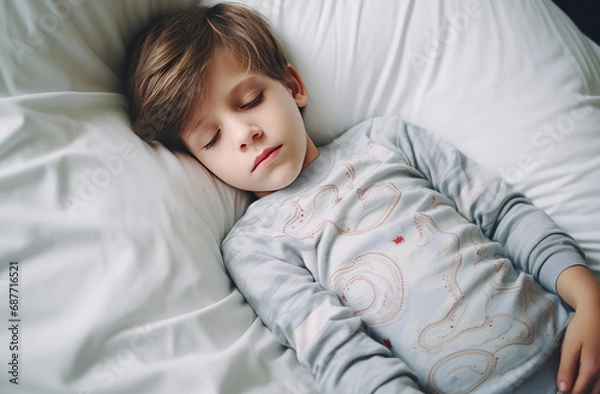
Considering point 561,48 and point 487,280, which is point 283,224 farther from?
point 561,48

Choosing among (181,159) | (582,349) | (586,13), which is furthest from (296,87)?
(586,13)

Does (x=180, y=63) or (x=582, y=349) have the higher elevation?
(x=180, y=63)

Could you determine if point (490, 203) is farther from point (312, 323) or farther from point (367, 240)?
point (312, 323)

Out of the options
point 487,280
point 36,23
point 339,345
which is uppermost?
point 36,23

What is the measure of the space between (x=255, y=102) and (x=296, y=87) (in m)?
0.15

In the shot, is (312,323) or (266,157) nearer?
(312,323)

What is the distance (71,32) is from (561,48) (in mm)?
919

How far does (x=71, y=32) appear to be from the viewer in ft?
2.74

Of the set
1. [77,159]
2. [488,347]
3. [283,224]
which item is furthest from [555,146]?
[77,159]

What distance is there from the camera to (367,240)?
824 millimetres

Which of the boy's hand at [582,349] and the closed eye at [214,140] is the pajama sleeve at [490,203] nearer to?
the boy's hand at [582,349]

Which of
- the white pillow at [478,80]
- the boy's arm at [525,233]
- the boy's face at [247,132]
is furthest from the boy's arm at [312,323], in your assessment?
the white pillow at [478,80]

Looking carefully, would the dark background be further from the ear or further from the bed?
the ear

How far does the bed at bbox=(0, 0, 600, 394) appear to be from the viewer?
2.12ft
